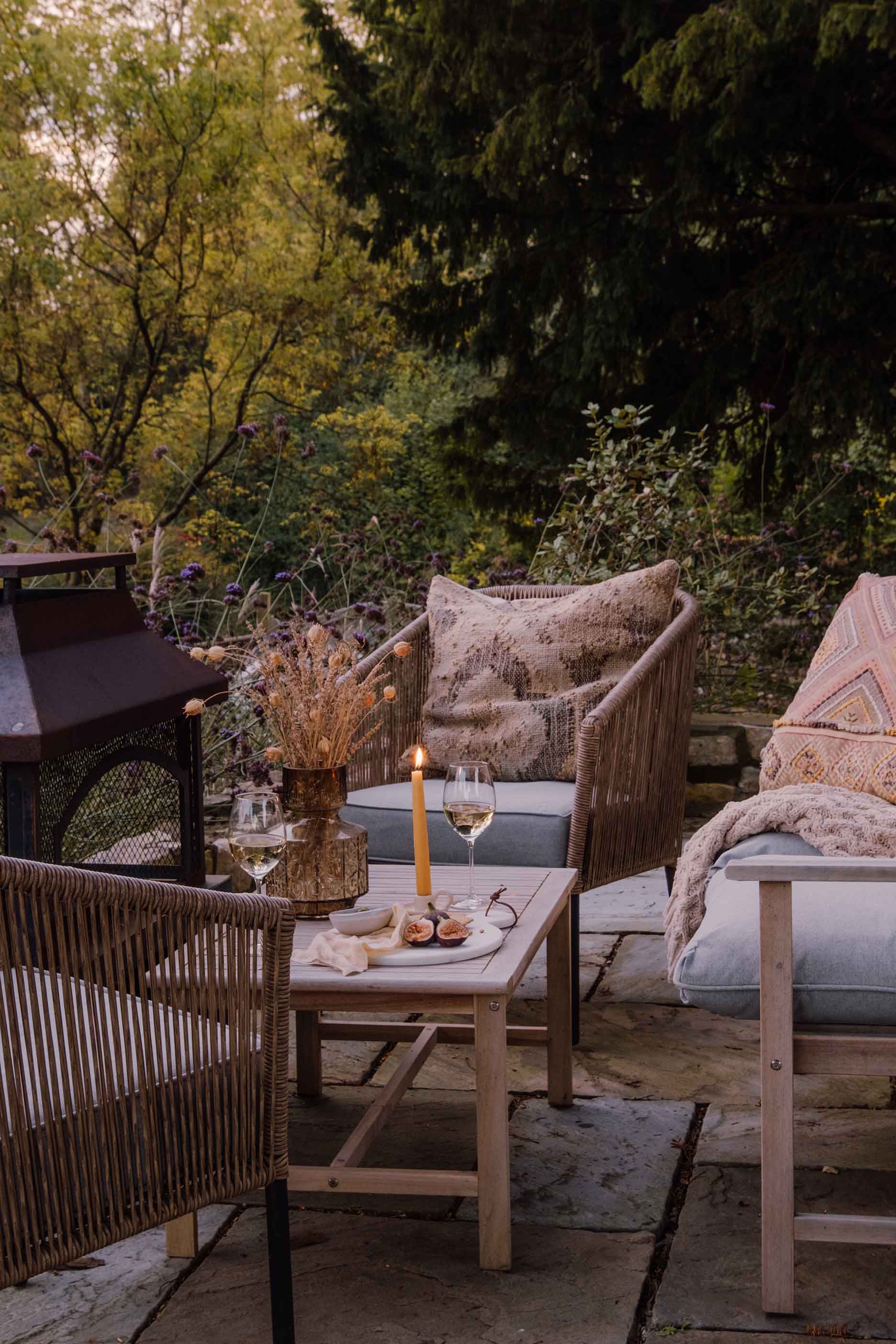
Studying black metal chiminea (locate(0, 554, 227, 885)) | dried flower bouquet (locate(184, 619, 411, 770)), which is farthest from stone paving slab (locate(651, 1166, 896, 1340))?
black metal chiminea (locate(0, 554, 227, 885))

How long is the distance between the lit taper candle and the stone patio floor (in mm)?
497

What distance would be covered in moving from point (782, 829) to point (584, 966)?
3.40 feet

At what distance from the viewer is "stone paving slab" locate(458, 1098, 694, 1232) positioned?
75.7 inches

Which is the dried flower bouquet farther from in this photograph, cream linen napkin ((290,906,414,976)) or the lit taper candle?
cream linen napkin ((290,906,414,976))

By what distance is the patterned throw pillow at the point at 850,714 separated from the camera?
238 centimetres

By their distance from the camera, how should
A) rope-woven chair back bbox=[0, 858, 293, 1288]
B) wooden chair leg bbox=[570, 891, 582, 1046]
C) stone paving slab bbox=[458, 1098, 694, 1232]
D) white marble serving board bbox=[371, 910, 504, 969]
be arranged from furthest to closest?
wooden chair leg bbox=[570, 891, 582, 1046]
stone paving slab bbox=[458, 1098, 694, 1232]
white marble serving board bbox=[371, 910, 504, 969]
rope-woven chair back bbox=[0, 858, 293, 1288]

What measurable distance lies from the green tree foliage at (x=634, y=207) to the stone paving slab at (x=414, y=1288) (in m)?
4.18

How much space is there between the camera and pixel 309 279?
9.93 metres

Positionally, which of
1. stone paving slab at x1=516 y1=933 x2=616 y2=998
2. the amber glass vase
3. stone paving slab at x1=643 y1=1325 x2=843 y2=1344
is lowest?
stone paving slab at x1=643 y1=1325 x2=843 y2=1344

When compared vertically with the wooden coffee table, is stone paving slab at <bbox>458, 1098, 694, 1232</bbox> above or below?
below

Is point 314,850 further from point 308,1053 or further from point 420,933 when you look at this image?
point 308,1053

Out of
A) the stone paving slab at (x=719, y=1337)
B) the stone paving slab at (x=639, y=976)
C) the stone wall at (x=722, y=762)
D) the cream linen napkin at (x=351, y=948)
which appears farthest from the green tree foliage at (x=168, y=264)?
the stone paving slab at (x=719, y=1337)

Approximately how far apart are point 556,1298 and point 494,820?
3.50 ft

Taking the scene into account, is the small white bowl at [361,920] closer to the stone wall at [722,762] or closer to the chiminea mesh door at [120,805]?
the chiminea mesh door at [120,805]
